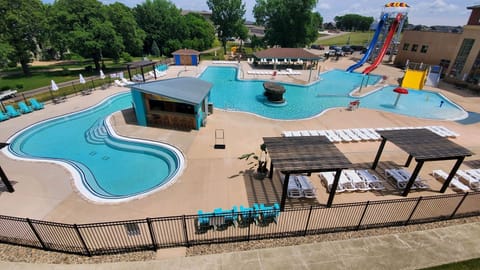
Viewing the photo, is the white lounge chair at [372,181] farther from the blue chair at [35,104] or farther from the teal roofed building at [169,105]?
the blue chair at [35,104]

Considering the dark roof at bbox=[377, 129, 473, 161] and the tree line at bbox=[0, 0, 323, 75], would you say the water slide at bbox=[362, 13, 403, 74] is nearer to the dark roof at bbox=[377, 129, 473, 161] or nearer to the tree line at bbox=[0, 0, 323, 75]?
the tree line at bbox=[0, 0, 323, 75]

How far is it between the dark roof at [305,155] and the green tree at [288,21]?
45857 millimetres

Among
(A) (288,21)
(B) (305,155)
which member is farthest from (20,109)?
(A) (288,21)

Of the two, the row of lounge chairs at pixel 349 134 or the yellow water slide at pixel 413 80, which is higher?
the yellow water slide at pixel 413 80

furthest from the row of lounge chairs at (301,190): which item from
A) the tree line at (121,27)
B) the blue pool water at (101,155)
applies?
the tree line at (121,27)

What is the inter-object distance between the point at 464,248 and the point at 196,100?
1563cm

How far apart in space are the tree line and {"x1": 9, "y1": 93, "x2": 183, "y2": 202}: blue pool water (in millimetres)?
16593

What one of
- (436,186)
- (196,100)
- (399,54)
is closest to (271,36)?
(399,54)

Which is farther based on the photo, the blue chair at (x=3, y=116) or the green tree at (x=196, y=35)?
the green tree at (x=196, y=35)

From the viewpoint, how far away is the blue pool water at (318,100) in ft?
75.5

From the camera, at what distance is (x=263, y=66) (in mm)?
41219

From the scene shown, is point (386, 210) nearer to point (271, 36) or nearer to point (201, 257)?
point (201, 257)

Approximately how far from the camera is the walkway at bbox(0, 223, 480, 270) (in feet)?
23.6

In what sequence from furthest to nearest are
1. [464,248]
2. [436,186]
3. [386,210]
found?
1. [436,186]
2. [386,210]
3. [464,248]
